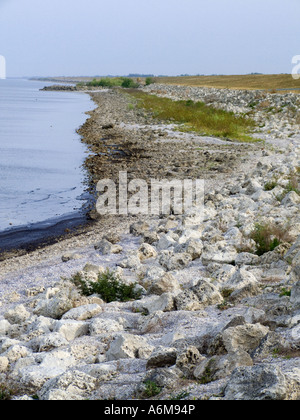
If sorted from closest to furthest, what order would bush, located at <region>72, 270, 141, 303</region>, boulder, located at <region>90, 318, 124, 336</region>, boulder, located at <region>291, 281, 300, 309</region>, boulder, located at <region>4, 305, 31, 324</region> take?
boulder, located at <region>291, 281, 300, 309</region>, boulder, located at <region>90, 318, 124, 336</region>, boulder, located at <region>4, 305, 31, 324</region>, bush, located at <region>72, 270, 141, 303</region>

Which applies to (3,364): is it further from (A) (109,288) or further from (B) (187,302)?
(A) (109,288)

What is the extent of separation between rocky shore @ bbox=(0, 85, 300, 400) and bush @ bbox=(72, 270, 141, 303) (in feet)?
0.29

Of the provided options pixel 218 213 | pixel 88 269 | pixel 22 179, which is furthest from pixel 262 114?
pixel 88 269

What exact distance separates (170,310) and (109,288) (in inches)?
47.0

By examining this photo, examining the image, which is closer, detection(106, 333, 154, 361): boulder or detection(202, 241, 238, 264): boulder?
detection(106, 333, 154, 361): boulder

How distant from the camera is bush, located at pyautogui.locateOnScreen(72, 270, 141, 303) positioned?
242 inches

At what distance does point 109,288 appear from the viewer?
6273mm

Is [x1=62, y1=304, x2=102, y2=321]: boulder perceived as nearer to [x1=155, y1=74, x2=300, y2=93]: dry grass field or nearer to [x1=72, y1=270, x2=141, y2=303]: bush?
[x1=72, y1=270, x2=141, y2=303]: bush

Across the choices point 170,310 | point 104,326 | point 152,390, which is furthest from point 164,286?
point 152,390

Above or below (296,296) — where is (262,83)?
above

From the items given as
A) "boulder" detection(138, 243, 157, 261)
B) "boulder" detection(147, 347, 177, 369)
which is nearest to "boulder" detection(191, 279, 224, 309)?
"boulder" detection(147, 347, 177, 369)
